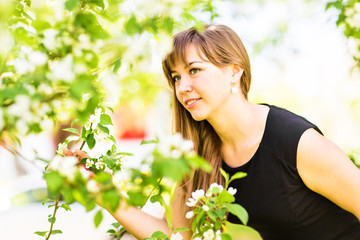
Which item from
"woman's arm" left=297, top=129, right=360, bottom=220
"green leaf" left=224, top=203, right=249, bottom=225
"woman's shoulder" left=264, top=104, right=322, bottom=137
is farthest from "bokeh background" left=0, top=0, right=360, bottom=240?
"woman's arm" left=297, top=129, right=360, bottom=220

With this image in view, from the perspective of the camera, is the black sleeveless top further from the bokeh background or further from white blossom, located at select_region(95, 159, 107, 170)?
white blossom, located at select_region(95, 159, 107, 170)

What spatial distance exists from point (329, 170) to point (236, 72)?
27.0 inches

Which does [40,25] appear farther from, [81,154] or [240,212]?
[81,154]

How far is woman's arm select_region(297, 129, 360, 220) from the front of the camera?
194 cm

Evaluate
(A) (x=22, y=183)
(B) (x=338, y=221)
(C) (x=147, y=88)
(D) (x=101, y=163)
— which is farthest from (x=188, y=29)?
(C) (x=147, y=88)

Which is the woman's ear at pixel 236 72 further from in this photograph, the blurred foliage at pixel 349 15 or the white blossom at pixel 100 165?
the white blossom at pixel 100 165

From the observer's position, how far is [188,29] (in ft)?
7.20

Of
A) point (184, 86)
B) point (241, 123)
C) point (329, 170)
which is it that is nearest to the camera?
point (329, 170)

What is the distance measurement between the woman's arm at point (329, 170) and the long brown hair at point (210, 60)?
498mm

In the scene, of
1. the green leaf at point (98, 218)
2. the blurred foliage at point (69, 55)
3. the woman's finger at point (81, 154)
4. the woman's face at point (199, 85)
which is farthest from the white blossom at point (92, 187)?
the woman's face at point (199, 85)

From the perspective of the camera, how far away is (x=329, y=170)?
1964 mm

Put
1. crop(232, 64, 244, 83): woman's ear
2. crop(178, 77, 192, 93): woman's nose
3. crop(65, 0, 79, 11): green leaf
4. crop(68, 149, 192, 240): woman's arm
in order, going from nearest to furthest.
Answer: crop(65, 0, 79, 11): green leaf, crop(68, 149, 192, 240): woman's arm, crop(178, 77, 192, 93): woman's nose, crop(232, 64, 244, 83): woman's ear

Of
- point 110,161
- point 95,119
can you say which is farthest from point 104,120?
point 110,161

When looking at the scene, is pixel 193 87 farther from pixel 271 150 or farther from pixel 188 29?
pixel 271 150
